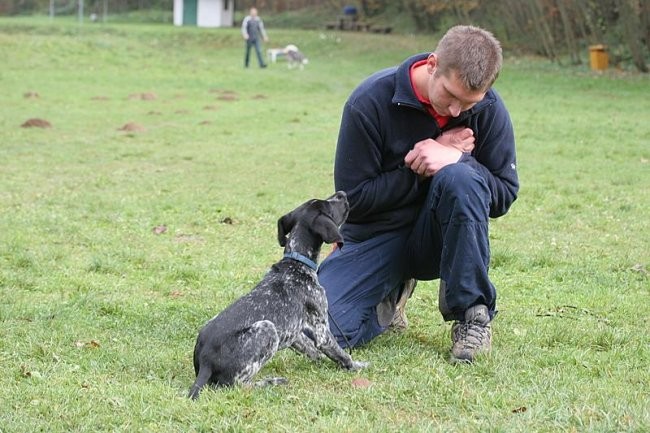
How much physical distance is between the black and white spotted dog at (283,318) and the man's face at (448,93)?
813 millimetres

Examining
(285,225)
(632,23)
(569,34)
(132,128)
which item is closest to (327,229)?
(285,225)

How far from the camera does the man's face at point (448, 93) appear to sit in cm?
545

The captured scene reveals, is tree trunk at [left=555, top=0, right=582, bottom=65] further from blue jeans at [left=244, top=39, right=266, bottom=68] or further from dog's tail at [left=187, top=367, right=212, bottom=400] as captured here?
dog's tail at [left=187, top=367, right=212, bottom=400]

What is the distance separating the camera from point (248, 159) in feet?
54.2

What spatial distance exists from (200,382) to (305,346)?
2.75ft

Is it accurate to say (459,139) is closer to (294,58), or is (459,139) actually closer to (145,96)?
(145,96)

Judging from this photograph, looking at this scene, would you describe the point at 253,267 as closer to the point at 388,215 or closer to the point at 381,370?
the point at 388,215

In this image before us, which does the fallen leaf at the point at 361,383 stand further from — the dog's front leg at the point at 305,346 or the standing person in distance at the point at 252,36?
the standing person in distance at the point at 252,36

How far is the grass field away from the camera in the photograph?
4863 millimetres

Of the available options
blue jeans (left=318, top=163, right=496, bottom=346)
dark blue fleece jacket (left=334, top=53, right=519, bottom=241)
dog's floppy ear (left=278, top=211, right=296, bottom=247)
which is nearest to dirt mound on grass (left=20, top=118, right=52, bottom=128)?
blue jeans (left=318, top=163, right=496, bottom=346)

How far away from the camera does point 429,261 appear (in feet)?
20.4

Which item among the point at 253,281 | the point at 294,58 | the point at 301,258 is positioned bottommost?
the point at 294,58

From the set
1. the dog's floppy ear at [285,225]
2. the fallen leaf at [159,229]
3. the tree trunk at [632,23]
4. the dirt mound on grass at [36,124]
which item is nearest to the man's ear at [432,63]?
the dog's floppy ear at [285,225]

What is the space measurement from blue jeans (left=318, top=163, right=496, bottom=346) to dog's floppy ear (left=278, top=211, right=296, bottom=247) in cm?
57
